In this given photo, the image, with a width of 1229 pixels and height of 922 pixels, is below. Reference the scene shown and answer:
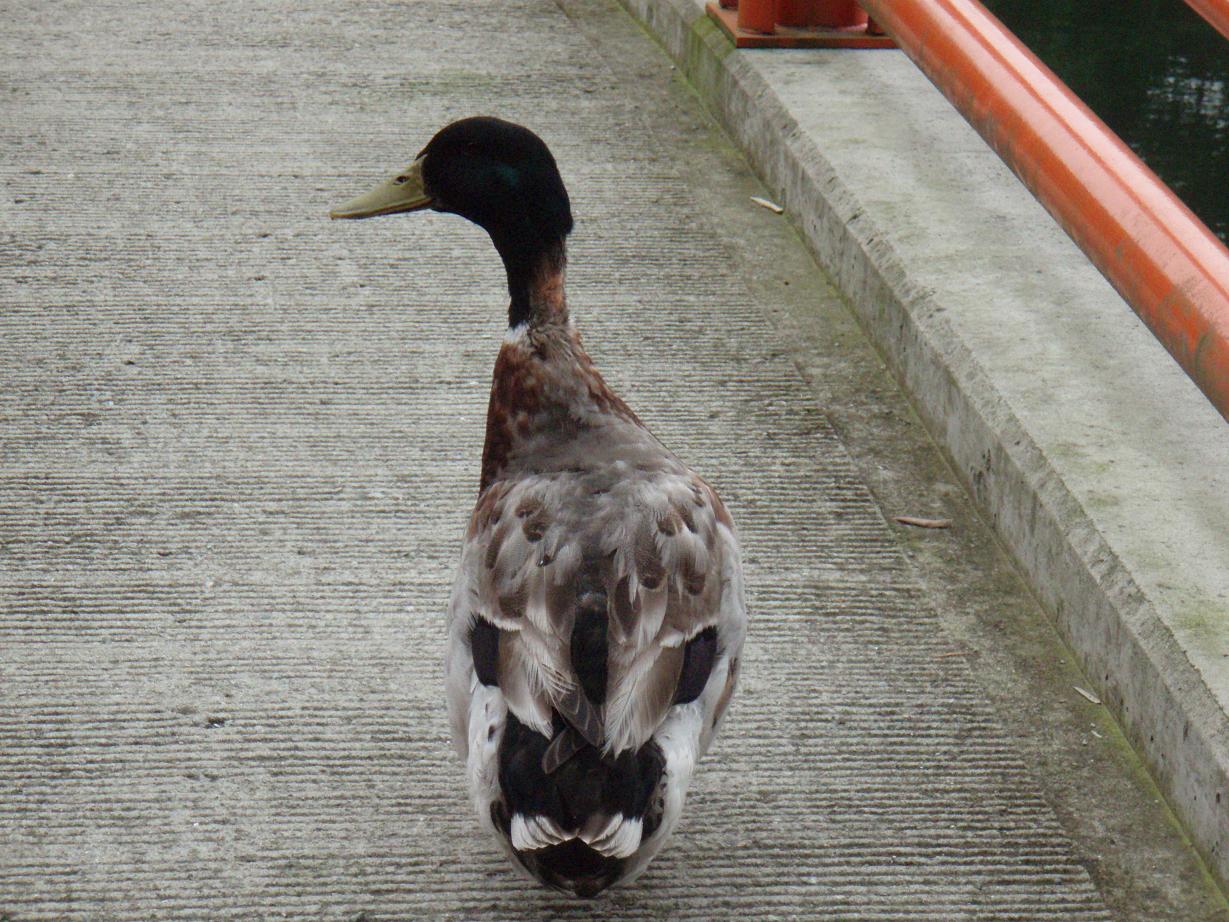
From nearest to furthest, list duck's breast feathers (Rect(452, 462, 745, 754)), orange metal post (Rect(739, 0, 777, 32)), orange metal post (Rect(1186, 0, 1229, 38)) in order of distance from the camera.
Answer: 1. duck's breast feathers (Rect(452, 462, 745, 754))
2. orange metal post (Rect(1186, 0, 1229, 38))
3. orange metal post (Rect(739, 0, 777, 32))

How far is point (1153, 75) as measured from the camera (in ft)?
24.1

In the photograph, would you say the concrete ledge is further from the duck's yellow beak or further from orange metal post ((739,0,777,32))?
the duck's yellow beak

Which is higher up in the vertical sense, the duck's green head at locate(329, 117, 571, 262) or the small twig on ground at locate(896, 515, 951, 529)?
the duck's green head at locate(329, 117, 571, 262)

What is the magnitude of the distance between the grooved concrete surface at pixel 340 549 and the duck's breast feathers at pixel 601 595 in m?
0.46

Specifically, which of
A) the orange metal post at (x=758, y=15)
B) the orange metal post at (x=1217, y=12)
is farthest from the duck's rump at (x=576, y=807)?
the orange metal post at (x=758, y=15)

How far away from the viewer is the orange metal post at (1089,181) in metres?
3.03

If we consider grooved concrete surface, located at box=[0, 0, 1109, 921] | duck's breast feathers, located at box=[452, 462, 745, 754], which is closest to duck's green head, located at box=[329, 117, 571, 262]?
duck's breast feathers, located at box=[452, 462, 745, 754]

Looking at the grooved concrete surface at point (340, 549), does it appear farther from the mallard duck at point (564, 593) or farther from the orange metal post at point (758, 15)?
the orange metal post at point (758, 15)

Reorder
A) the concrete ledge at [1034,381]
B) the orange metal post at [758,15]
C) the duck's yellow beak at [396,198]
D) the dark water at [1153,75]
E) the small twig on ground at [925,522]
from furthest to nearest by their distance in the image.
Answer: the dark water at [1153,75]
the orange metal post at [758,15]
the small twig on ground at [925,522]
the duck's yellow beak at [396,198]
the concrete ledge at [1034,381]

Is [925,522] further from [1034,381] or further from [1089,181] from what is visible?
[1089,181]

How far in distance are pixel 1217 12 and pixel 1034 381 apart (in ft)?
3.17

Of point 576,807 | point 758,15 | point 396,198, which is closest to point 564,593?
point 576,807

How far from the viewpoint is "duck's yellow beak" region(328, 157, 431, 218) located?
3318 mm

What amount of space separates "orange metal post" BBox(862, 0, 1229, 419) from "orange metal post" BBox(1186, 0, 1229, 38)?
1.09 feet
